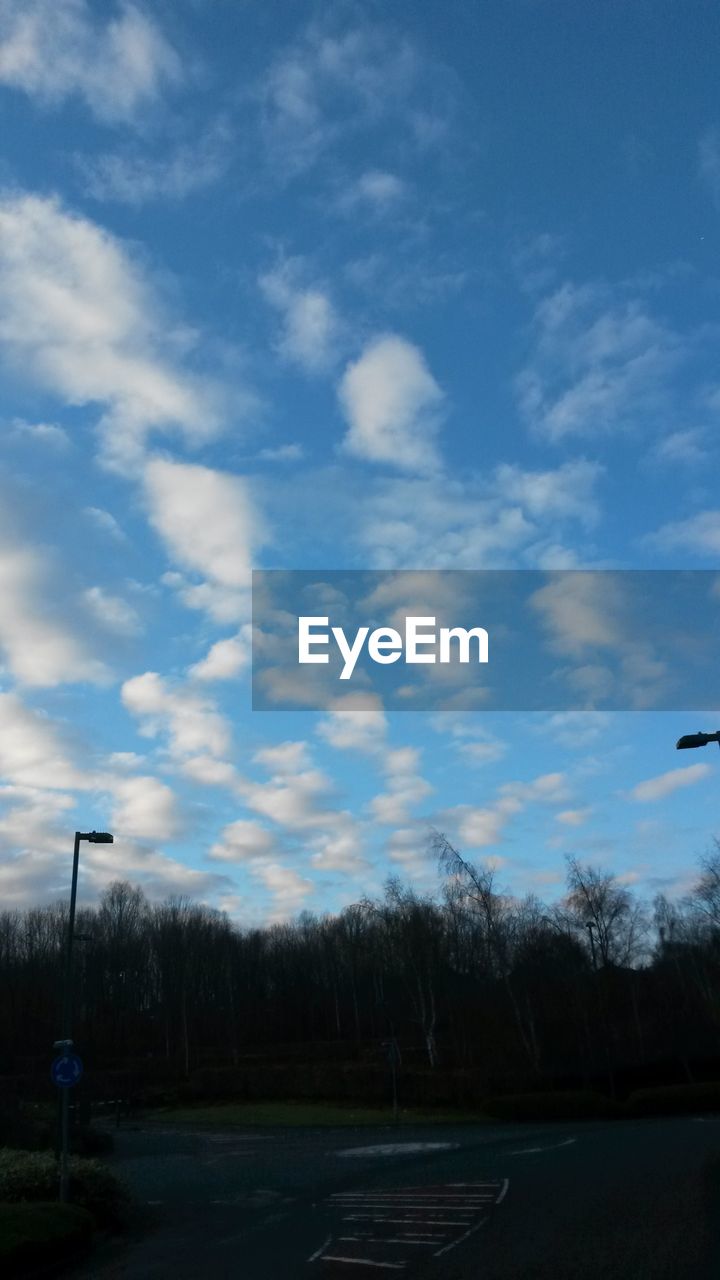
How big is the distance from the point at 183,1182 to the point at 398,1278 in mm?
15085

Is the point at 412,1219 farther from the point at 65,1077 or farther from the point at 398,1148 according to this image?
the point at 398,1148

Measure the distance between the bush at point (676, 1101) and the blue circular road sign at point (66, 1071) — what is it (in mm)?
29566

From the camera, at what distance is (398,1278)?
10.9 meters

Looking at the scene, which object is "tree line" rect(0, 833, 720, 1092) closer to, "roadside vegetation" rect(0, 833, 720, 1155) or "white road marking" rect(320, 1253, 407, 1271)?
"roadside vegetation" rect(0, 833, 720, 1155)

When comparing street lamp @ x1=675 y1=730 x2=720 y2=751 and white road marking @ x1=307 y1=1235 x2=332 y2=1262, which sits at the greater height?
street lamp @ x1=675 y1=730 x2=720 y2=751

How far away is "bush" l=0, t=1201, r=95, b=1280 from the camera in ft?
40.4

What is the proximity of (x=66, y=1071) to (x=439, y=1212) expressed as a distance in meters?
7.35

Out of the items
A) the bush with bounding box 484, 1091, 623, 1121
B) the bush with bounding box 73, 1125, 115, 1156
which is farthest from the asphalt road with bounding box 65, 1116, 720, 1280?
the bush with bounding box 484, 1091, 623, 1121

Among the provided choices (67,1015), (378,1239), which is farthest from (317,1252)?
(67,1015)

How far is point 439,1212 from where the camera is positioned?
51.9 feet

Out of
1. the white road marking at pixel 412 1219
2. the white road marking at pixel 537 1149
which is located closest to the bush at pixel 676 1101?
the white road marking at pixel 537 1149

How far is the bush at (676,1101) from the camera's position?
1586 inches

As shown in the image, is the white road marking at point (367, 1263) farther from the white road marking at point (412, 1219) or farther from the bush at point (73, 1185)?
the bush at point (73, 1185)

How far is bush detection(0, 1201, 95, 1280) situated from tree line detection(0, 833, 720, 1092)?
3307 cm
